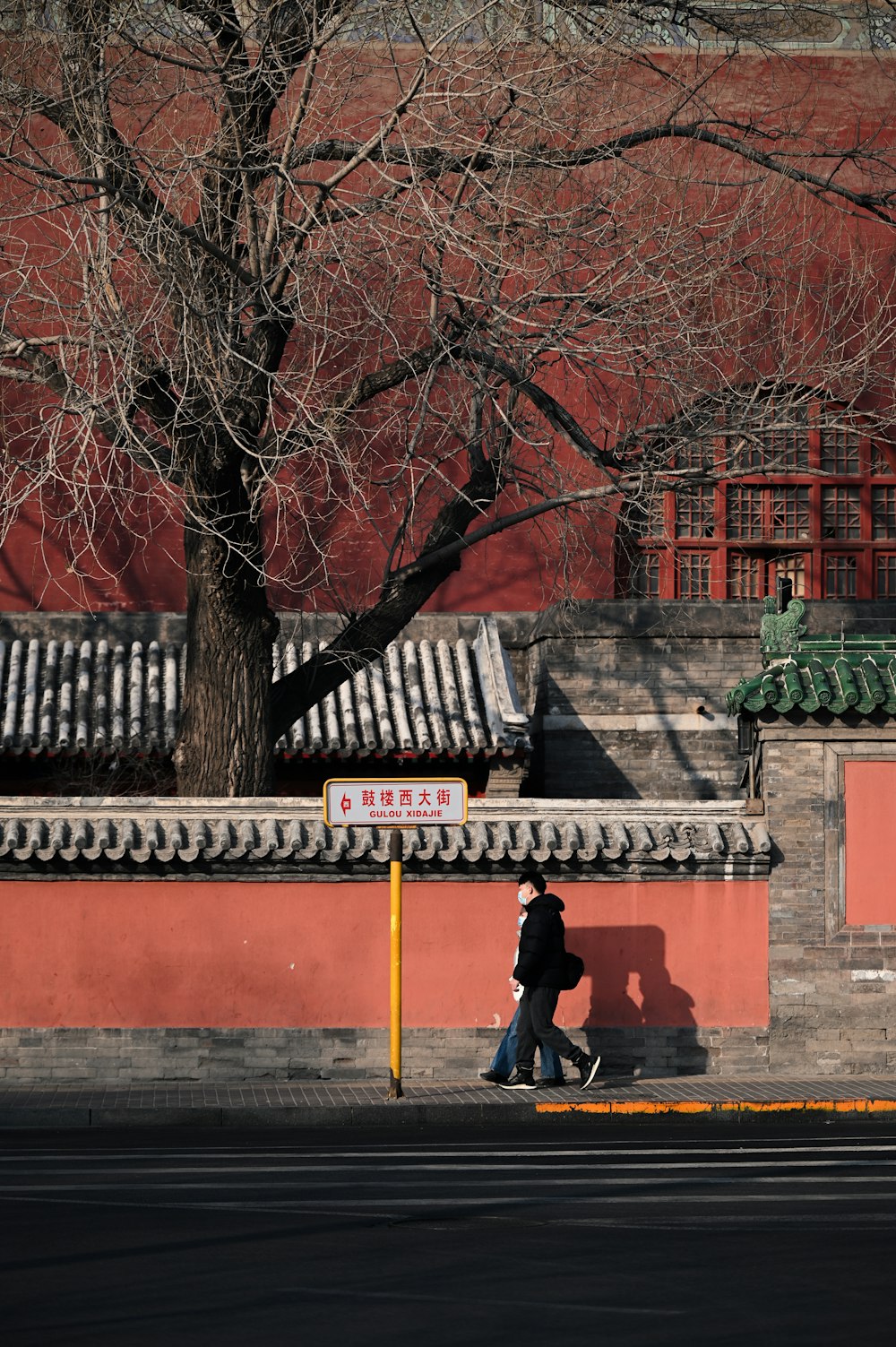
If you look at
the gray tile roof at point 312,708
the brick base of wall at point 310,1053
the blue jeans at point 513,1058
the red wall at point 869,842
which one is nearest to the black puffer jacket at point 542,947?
the blue jeans at point 513,1058

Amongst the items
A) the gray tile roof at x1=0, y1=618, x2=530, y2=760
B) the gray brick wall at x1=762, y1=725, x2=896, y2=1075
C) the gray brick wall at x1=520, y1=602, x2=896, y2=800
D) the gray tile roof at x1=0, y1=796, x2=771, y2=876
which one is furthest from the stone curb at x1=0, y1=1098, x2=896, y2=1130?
the gray brick wall at x1=520, y1=602, x2=896, y2=800

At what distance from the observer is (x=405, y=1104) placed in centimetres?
1272

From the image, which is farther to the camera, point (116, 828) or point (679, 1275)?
point (116, 828)

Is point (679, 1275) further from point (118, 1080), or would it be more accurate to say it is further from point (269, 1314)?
point (118, 1080)

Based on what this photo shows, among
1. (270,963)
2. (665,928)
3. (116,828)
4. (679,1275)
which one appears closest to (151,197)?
(116,828)

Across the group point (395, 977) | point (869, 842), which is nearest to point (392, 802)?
point (395, 977)

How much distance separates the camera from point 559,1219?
25.7 ft

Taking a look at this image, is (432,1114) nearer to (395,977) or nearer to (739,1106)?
(395,977)

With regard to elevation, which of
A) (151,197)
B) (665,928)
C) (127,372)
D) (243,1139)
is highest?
(151,197)

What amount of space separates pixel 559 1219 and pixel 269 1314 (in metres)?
2.03

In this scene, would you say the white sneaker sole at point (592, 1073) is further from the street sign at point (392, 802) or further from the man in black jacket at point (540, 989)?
the street sign at point (392, 802)

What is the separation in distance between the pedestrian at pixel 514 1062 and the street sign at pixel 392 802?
1167 millimetres

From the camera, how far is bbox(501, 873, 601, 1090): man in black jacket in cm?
1345

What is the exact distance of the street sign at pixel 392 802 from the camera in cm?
1318
